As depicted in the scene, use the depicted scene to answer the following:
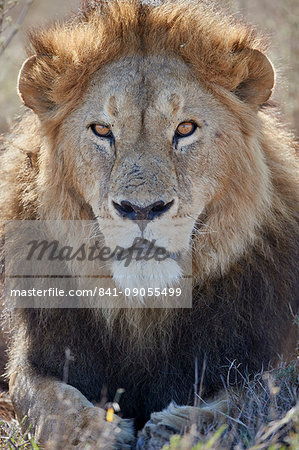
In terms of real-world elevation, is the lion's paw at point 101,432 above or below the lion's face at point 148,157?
below

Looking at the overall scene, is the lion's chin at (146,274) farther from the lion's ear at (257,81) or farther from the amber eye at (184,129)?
the lion's ear at (257,81)

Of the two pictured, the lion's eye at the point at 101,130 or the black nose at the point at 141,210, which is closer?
the black nose at the point at 141,210

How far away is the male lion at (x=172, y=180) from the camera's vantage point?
4.09 m

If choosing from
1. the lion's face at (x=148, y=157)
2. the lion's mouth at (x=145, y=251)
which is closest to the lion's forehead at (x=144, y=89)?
the lion's face at (x=148, y=157)

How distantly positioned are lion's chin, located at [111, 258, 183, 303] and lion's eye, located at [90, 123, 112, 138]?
0.76 m

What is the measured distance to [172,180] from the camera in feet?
12.8

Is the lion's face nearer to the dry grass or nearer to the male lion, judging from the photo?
the male lion

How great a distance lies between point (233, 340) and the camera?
4398 millimetres

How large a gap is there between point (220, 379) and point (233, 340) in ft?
0.82

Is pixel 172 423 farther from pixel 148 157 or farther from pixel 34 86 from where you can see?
pixel 34 86

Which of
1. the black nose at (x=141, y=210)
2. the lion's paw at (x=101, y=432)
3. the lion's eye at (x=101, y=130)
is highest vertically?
the lion's eye at (x=101, y=130)

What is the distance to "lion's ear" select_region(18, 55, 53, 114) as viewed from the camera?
435cm

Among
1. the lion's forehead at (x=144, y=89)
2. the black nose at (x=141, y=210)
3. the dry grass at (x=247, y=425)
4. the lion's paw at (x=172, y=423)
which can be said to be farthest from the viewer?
the lion's forehead at (x=144, y=89)

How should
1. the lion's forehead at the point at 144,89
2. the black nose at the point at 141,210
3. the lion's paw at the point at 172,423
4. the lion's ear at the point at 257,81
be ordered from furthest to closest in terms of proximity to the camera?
1. the lion's ear at the point at 257,81
2. the lion's forehead at the point at 144,89
3. the lion's paw at the point at 172,423
4. the black nose at the point at 141,210
